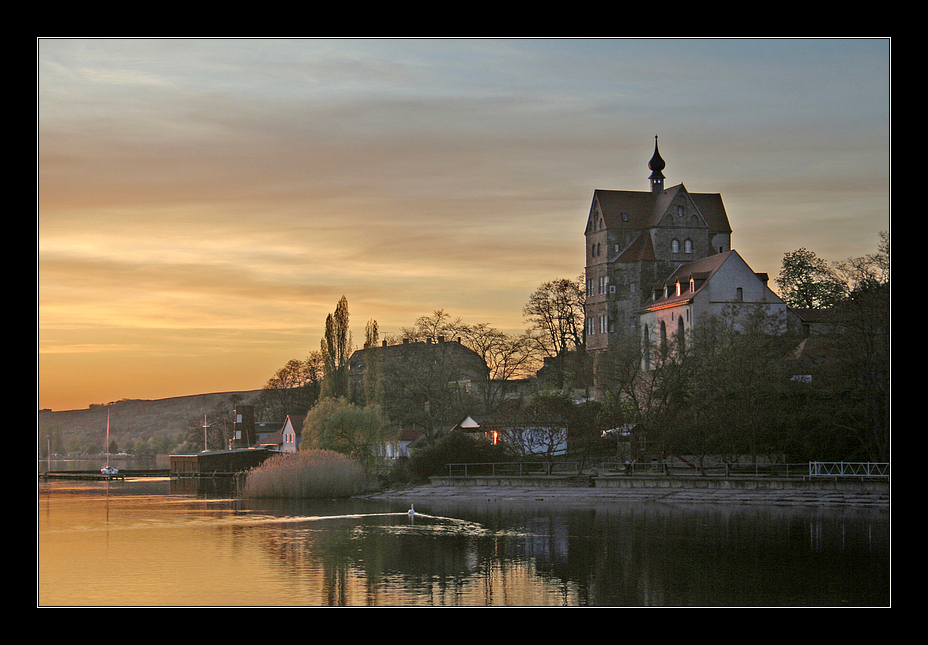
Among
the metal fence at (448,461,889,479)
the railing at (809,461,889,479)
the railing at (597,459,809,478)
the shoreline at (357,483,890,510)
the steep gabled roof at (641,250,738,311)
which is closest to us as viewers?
the shoreline at (357,483,890,510)

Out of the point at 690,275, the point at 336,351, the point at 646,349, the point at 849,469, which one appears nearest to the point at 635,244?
the point at 690,275

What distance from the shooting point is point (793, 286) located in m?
94.4

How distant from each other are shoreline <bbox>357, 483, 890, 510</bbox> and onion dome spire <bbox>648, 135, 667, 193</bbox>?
5472cm

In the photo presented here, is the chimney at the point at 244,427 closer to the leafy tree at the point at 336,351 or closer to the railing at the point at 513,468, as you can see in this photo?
the leafy tree at the point at 336,351

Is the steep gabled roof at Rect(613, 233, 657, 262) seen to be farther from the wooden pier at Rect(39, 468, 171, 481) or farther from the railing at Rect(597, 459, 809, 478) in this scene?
the wooden pier at Rect(39, 468, 171, 481)

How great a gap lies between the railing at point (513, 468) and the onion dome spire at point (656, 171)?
5155cm

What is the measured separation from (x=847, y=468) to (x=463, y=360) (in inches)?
1757

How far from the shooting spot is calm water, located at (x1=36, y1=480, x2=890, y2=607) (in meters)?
25.4

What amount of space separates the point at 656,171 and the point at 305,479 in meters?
60.8

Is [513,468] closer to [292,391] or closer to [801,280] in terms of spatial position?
[801,280]

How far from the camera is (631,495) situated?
165 ft

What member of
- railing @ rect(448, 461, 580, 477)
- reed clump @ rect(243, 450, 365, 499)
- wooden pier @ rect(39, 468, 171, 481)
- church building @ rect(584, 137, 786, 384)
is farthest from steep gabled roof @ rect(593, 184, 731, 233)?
wooden pier @ rect(39, 468, 171, 481)

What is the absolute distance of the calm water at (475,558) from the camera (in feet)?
83.4

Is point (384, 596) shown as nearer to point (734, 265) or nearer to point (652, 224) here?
point (734, 265)
